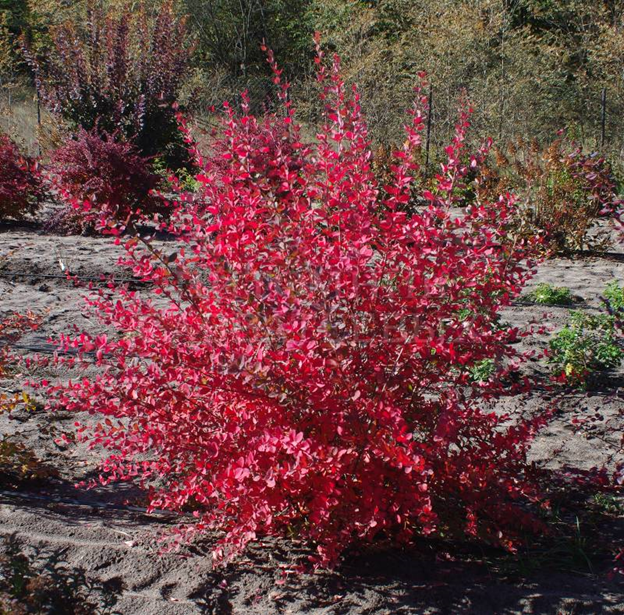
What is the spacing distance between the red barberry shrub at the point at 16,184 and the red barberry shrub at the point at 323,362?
7.67m

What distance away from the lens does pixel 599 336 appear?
4.89m

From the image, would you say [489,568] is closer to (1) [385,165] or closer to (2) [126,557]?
(2) [126,557]

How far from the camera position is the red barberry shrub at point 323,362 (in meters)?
2.19

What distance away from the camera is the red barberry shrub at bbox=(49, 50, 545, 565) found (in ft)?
7.20

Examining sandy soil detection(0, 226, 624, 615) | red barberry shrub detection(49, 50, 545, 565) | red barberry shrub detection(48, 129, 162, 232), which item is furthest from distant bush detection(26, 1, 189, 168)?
red barberry shrub detection(49, 50, 545, 565)

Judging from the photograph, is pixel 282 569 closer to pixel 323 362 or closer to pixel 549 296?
pixel 323 362

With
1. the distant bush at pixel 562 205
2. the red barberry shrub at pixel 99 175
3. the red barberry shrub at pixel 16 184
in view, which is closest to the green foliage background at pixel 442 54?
the red barberry shrub at pixel 99 175

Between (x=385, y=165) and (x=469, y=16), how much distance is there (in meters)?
8.62

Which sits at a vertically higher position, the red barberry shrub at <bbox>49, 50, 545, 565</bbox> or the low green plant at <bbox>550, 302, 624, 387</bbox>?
the red barberry shrub at <bbox>49, 50, 545, 565</bbox>

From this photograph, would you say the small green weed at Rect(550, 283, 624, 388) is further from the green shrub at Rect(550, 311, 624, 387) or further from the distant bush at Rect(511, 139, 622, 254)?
the distant bush at Rect(511, 139, 622, 254)

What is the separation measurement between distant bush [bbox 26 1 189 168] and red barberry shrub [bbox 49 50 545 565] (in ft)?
26.9

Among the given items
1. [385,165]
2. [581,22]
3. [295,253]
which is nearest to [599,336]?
[295,253]

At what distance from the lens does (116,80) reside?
10.5 m

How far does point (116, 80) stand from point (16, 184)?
2.15m
